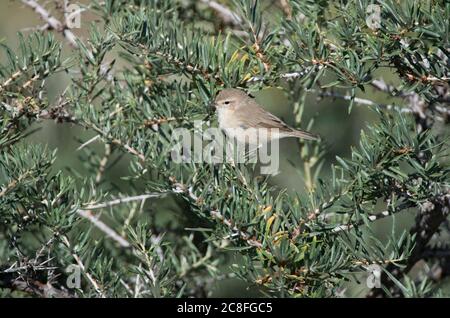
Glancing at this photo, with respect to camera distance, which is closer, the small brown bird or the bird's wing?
the small brown bird

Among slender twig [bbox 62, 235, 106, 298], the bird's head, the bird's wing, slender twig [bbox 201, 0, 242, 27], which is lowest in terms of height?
the bird's wing

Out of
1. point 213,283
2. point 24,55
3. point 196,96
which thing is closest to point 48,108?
point 24,55

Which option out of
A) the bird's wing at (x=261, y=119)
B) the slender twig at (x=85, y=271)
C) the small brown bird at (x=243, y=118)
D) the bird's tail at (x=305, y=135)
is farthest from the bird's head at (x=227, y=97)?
the slender twig at (x=85, y=271)

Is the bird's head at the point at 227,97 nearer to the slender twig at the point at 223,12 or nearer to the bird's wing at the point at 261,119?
the slender twig at the point at 223,12

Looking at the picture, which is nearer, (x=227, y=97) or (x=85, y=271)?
(x=85, y=271)

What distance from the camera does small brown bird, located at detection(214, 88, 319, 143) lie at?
278 centimetres

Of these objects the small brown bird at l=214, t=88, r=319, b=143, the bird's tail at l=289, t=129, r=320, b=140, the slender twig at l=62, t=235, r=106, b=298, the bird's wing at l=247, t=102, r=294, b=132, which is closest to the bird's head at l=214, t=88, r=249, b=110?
the small brown bird at l=214, t=88, r=319, b=143

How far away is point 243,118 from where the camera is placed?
3.83 m

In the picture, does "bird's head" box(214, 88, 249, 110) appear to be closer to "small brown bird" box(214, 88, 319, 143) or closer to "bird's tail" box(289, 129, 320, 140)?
"small brown bird" box(214, 88, 319, 143)

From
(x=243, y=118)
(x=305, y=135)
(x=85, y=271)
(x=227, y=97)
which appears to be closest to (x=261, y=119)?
(x=243, y=118)

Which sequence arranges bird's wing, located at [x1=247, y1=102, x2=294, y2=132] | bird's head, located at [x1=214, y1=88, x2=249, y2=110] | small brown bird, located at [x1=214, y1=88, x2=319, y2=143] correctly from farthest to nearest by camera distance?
1. bird's wing, located at [x1=247, y1=102, x2=294, y2=132]
2. small brown bird, located at [x1=214, y1=88, x2=319, y2=143]
3. bird's head, located at [x1=214, y1=88, x2=249, y2=110]

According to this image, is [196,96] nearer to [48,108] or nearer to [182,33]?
[182,33]

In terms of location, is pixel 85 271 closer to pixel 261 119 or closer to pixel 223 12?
pixel 223 12

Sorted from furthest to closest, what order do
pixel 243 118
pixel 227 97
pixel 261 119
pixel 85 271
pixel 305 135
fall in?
pixel 261 119 < pixel 243 118 < pixel 305 135 < pixel 227 97 < pixel 85 271
